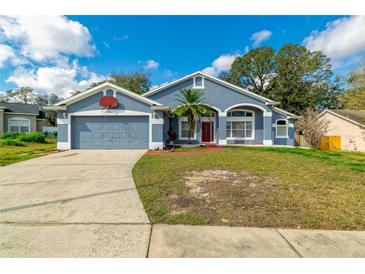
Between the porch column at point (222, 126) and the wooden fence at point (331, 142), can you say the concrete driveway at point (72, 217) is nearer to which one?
the porch column at point (222, 126)

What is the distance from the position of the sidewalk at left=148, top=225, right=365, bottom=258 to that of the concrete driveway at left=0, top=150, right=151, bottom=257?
1.02 feet

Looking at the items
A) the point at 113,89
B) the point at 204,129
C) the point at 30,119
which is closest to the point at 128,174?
the point at 113,89

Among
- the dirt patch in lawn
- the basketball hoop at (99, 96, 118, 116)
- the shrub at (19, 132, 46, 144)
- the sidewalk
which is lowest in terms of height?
the sidewalk

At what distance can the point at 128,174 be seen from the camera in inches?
265

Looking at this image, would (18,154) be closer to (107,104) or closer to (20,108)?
(107,104)

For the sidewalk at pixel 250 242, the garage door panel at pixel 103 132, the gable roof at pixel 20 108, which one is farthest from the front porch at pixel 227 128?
the gable roof at pixel 20 108

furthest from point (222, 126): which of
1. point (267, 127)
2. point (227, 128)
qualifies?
point (267, 127)

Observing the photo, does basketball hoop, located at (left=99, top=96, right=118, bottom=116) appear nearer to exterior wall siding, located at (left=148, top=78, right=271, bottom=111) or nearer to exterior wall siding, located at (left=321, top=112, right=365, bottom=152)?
exterior wall siding, located at (left=148, top=78, right=271, bottom=111)

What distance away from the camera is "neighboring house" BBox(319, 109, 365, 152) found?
67.1 ft

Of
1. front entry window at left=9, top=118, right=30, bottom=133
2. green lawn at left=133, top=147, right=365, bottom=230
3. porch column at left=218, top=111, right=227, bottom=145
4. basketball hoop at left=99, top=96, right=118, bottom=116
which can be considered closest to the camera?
green lawn at left=133, top=147, right=365, bottom=230

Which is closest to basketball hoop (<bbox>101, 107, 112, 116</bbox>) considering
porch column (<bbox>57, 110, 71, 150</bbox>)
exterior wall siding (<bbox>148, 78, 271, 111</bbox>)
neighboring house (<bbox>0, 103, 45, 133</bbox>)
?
porch column (<bbox>57, 110, 71, 150</bbox>)

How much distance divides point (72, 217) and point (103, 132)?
10.9 metres

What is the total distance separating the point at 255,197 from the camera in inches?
174

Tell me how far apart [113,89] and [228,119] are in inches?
→ 399
